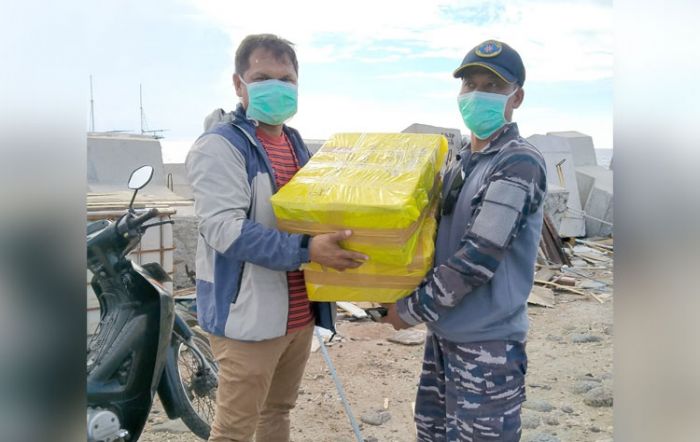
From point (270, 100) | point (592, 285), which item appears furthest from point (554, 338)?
point (270, 100)

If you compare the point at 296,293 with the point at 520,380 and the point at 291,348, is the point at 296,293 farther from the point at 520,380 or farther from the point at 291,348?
the point at 520,380

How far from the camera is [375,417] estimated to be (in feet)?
13.6

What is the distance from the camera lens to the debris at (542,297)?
809cm

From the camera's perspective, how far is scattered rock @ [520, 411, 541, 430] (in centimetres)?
407

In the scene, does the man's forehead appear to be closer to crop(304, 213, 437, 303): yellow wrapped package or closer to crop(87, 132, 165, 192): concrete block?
crop(304, 213, 437, 303): yellow wrapped package

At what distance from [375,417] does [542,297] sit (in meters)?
4.98

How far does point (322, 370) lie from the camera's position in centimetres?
505

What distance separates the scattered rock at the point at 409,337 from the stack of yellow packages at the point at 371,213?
3.88 m

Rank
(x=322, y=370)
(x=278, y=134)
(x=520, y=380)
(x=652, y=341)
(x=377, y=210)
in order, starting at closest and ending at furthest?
(x=652, y=341) → (x=377, y=210) → (x=520, y=380) → (x=278, y=134) → (x=322, y=370)

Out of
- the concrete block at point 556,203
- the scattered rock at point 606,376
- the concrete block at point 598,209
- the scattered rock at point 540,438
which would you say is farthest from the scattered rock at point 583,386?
A: the concrete block at point 598,209

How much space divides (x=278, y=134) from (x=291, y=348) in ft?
2.98

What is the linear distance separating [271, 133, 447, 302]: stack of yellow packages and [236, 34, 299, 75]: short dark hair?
47cm

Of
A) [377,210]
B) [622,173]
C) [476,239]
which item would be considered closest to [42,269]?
[622,173]

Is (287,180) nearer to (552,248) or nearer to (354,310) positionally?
(354,310)
